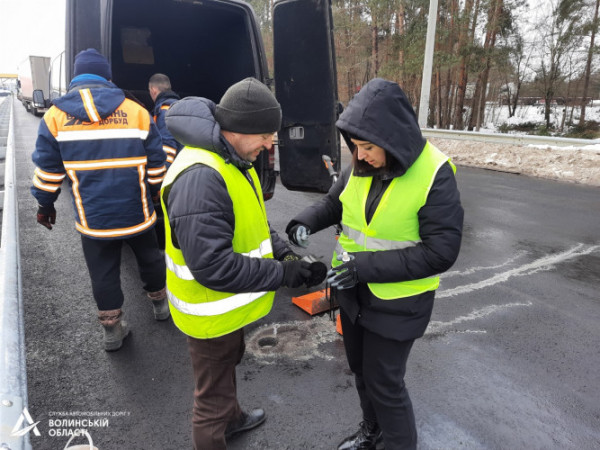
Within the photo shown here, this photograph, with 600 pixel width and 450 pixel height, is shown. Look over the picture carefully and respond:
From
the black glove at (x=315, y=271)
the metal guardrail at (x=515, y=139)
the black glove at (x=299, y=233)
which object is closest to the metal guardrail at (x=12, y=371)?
the black glove at (x=315, y=271)

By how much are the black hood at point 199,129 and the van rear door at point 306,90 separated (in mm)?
2572

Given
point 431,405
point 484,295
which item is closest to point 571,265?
point 484,295

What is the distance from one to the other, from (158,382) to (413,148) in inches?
88.0

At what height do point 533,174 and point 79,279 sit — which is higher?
point 533,174

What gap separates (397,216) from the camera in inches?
66.8

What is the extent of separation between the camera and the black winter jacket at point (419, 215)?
5.36 feet

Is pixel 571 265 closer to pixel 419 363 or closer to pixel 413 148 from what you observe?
pixel 419 363

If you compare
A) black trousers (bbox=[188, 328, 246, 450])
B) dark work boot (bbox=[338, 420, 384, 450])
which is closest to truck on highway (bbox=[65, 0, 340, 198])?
dark work boot (bbox=[338, 420, 384, 450])

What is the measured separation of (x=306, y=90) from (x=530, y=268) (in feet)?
10.2

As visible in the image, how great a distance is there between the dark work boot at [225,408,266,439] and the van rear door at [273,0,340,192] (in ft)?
8.58

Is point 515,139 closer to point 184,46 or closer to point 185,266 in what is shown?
point 184,46

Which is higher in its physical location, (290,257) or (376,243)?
(376,243)

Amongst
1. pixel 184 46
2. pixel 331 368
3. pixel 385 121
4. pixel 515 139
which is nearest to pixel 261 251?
pixel 385 121

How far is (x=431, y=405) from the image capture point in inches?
99.5
